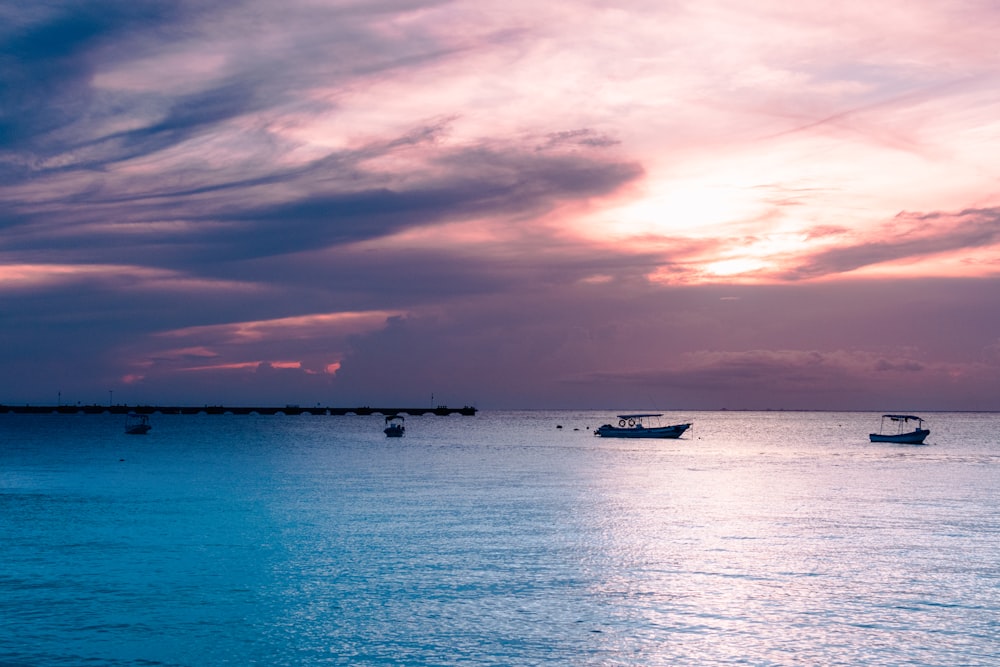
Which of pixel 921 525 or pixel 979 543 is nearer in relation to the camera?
pixel 979 543

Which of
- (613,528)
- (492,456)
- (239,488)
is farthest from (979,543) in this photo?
(492,456)

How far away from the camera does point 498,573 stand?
37.5 metres

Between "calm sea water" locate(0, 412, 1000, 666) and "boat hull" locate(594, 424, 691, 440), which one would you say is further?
"boat hull" locate(594, 424, 691, 440)

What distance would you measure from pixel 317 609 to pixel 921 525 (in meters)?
37.8

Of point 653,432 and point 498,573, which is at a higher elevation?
point 498,573

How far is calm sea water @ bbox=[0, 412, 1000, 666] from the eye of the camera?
2766cm

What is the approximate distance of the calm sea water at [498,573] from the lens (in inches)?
1089

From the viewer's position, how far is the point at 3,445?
157 meters

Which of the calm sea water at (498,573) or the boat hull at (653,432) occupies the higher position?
the calm sea water at (498,573)

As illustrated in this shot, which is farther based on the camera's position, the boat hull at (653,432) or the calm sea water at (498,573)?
the boat hull at (653,432)

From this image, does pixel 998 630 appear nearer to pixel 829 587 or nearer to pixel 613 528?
pixel 829 587

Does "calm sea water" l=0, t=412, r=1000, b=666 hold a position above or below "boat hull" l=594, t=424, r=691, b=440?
above

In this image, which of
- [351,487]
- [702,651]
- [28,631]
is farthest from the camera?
[351,487]

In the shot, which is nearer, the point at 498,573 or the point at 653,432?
the point at 498,573
